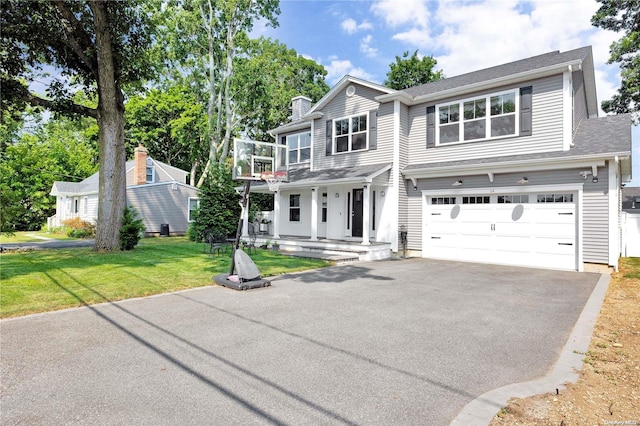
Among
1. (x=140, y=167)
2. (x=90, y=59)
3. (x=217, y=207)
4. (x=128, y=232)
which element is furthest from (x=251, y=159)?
(x=140, y=167)

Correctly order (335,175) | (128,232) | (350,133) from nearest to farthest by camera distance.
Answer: (128,232), (335,175), (350,133)

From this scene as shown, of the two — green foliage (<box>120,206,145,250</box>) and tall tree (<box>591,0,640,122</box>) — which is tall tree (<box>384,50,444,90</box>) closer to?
tall tree (<box>591,0,640,122</box>)

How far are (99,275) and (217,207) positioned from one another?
11067mm

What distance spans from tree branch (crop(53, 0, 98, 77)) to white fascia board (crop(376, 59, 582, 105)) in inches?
423

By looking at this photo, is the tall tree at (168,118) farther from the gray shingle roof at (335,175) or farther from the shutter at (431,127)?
the shutter at (431,127)

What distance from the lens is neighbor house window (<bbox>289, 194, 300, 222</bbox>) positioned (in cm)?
1800

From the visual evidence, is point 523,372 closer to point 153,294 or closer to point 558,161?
point 153,294

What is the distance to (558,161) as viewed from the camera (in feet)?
33.9

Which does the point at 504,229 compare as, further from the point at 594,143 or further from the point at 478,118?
the point at 478,118

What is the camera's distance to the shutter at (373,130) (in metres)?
14.6

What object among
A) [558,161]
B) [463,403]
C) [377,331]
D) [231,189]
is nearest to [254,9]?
[231,189]

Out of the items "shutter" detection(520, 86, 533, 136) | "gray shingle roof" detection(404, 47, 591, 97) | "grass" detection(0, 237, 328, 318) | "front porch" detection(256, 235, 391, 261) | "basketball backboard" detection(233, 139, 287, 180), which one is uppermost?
"gray shingle roof" detection(404, 47, 591, 97)

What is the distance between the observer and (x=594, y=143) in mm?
10539

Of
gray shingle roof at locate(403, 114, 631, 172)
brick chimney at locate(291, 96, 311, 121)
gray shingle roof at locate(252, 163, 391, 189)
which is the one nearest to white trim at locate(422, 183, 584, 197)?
gray shingle roof at locate(403, 114, 631, 172)
